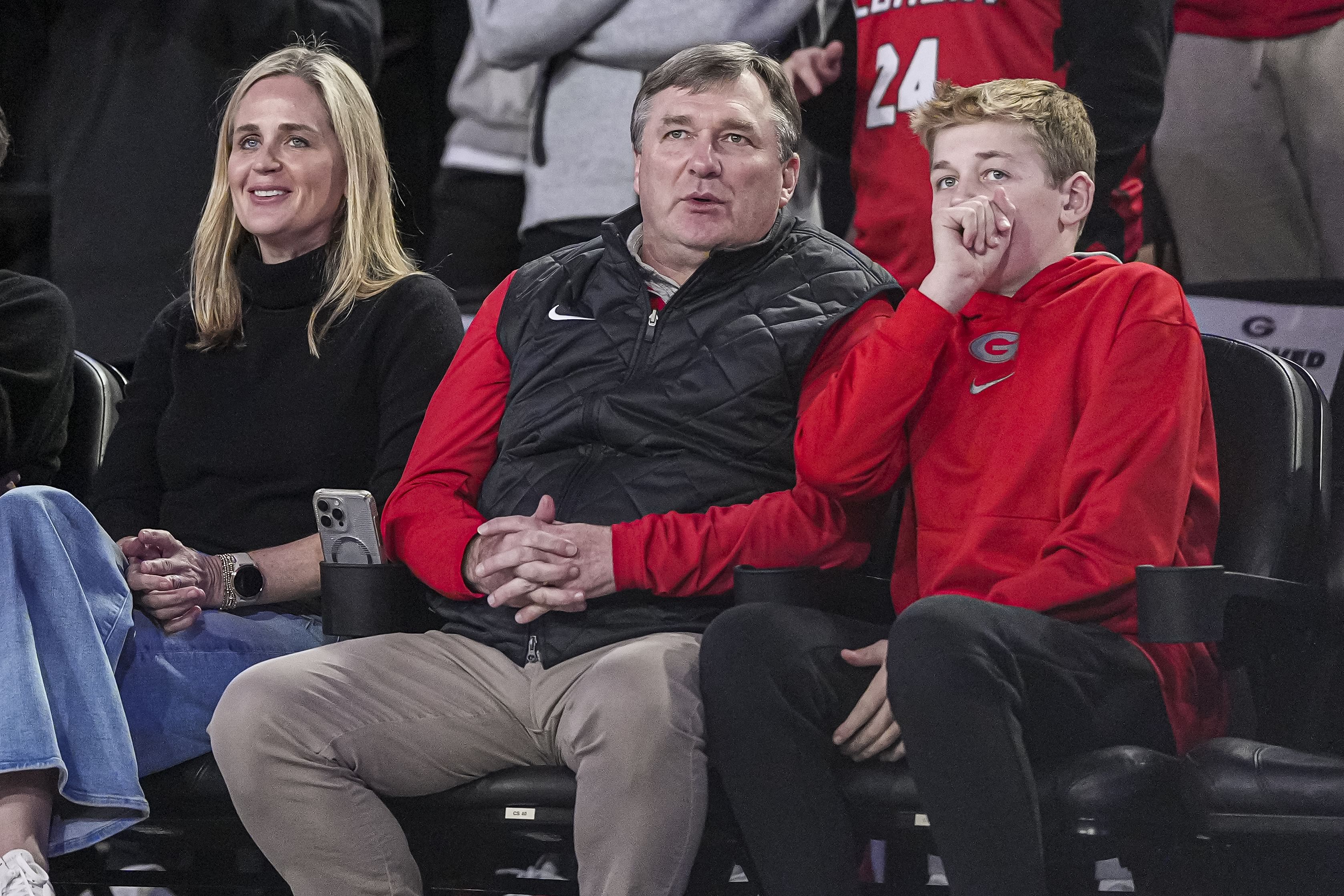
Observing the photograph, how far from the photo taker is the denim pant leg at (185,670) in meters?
1.94

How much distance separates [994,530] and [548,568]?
57 centimetres

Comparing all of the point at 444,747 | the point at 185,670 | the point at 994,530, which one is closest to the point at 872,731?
the point at 994,530

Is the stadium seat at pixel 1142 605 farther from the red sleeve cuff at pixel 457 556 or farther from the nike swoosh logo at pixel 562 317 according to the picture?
the nike swoosh logo at pixel 562 317

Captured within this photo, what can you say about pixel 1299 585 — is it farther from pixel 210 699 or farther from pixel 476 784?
pixel 210 699

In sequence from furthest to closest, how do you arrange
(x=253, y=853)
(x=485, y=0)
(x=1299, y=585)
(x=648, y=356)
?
(x=485, y=0) < (x=253, y=853) < (x=648, y=356) < (x=1299, y=585)

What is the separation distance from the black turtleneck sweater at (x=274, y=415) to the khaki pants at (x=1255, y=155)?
1463mm

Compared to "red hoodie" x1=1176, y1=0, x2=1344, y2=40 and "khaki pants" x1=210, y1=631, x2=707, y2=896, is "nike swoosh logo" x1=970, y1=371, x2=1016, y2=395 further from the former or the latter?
"red hoodie" x1=1176, y1=0, x2=1344, y2=40

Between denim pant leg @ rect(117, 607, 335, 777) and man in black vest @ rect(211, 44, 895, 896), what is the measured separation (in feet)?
0.46

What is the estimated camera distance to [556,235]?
2.95 metres

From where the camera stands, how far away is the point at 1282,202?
2777 mm

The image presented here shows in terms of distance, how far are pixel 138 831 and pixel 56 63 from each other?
1.99 m

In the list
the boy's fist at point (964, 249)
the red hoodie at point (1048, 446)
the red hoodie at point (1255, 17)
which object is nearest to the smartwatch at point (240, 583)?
the red hoodie at point (1048, 446)

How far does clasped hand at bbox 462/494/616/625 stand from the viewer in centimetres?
192

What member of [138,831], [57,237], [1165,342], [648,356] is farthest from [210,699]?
[57,237]
